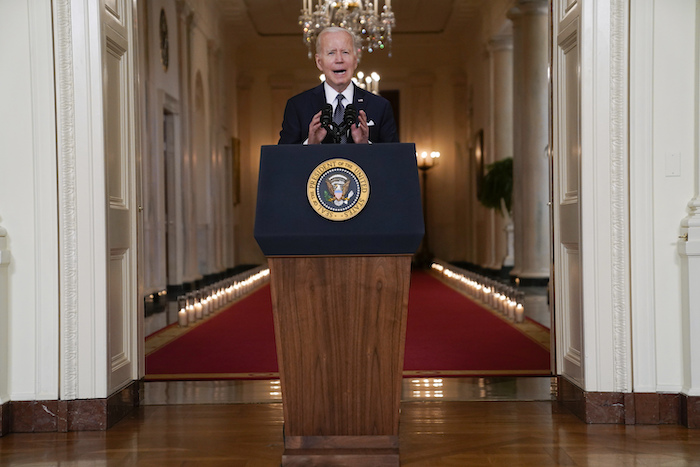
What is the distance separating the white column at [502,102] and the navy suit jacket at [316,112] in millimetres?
11365

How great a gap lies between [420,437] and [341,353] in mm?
954

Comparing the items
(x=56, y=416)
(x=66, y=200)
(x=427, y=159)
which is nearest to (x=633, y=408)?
(x=56, y=416)

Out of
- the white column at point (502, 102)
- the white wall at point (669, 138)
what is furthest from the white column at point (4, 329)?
the white column at point (502, 102)

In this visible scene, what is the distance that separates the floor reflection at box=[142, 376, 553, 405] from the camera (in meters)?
4.30

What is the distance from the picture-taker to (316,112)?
308 cm

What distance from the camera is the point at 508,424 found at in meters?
3.69

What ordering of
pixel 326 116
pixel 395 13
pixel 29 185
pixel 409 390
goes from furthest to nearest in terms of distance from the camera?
1. pixel 395 13
2. pixel 409 390
3. pixel 29 185
4. pixel 326 116

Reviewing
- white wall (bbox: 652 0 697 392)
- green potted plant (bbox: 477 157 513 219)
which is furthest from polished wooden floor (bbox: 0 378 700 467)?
green potted plant (bbox: 477 157 513 219)

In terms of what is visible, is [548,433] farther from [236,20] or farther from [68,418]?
[236,20]

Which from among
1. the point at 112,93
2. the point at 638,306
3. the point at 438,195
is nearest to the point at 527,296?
the point at 638,306

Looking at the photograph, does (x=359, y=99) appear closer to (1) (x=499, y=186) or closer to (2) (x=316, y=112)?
(2) (x=316, y=112)

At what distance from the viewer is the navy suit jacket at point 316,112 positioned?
3076 mm

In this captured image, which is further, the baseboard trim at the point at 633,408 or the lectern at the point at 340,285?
the baseboard trim at the point at 633,408

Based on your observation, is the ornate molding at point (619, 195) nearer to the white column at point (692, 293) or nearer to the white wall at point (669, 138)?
the white wall at point (669, 138)
